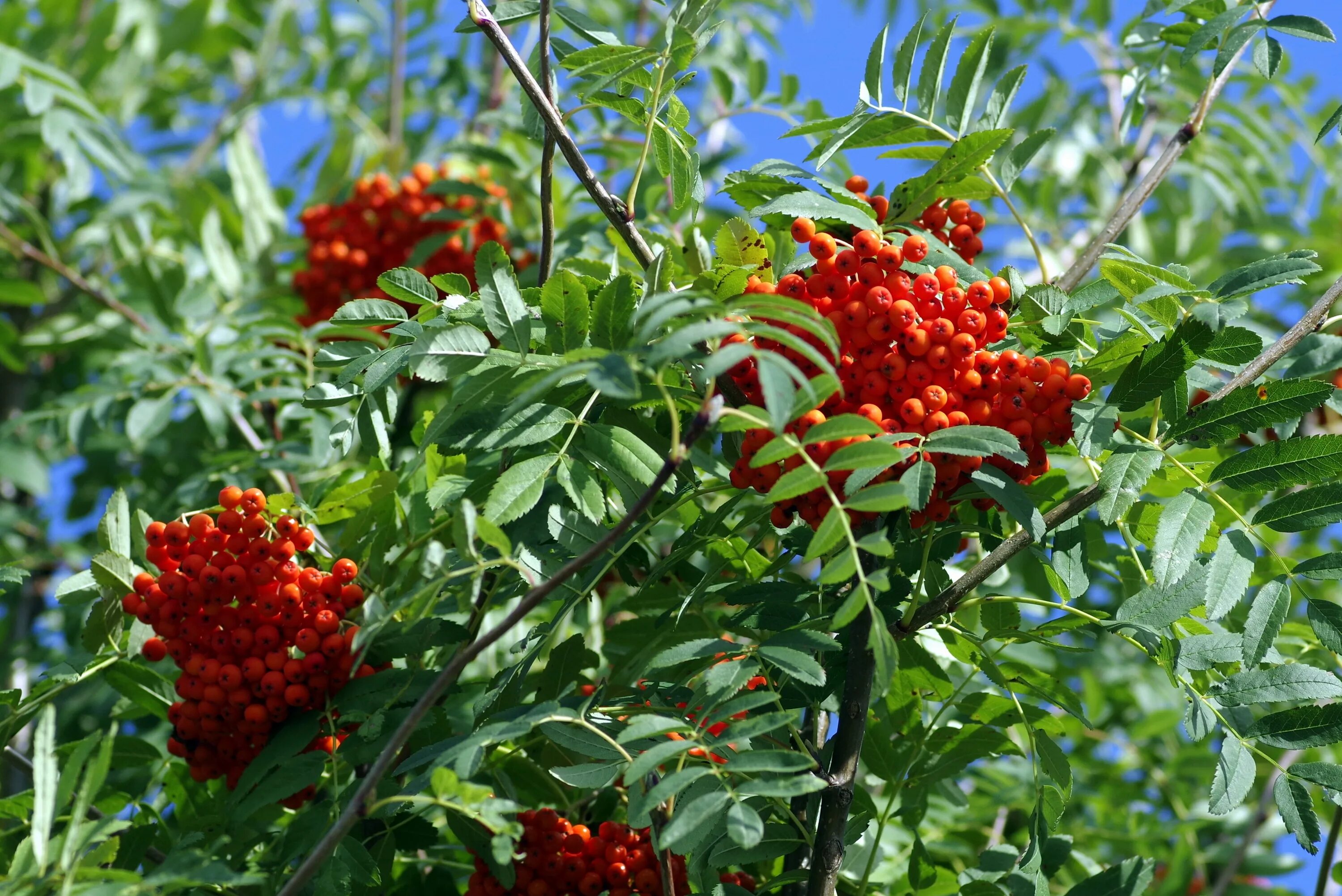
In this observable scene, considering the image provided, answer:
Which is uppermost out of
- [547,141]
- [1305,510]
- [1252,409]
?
[547,141]

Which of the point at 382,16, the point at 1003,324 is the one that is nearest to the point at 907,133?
the point at 1003,324

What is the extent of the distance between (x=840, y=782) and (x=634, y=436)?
21.2 inches

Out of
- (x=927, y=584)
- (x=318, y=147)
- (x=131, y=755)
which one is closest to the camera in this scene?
(x=927, y=584)

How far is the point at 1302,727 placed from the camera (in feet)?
5.09

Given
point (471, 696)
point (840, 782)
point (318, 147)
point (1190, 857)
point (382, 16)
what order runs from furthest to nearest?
point (382, 16), point (318, 147), point (1190, 857), point (471, 696), point (840, 782)

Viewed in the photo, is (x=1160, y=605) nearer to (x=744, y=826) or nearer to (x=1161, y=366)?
(x=1161, y=366)

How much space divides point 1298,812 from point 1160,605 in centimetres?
31

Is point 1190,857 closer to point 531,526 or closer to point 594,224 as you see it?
point 531,526

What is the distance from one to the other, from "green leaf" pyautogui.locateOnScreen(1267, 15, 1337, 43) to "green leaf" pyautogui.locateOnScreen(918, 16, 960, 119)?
0.52m

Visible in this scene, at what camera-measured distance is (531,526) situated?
1.77 meters

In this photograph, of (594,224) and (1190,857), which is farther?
(594,224)

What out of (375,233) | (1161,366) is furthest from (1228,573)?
(375,233)

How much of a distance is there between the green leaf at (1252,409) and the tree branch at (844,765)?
0.51 meters

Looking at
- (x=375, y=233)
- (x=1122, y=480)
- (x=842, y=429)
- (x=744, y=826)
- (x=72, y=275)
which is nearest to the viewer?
(x=744, y=826)
